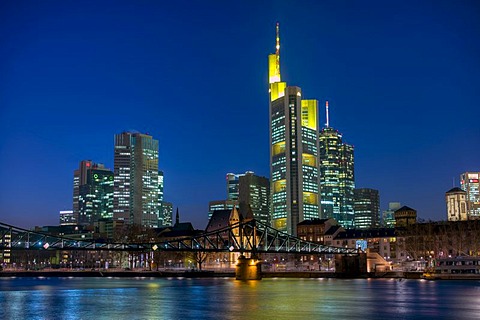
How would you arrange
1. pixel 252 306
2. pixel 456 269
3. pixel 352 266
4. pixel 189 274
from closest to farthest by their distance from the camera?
pixel 252 306 < pixel 456 269 < pixel 352 266 < pixel 189 274

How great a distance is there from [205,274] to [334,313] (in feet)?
363

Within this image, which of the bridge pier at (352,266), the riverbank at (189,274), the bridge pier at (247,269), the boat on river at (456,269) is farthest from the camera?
the bridge pier at (352,266)

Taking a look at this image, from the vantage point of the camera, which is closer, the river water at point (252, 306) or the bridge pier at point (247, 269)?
the river water at point (252, 306)

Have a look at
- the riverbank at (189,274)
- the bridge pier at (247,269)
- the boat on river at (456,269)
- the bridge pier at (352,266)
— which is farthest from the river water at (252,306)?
the bridge pier at (352,266)

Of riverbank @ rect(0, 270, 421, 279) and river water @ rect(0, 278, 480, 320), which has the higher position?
river water @ rect(0, 278, 480, 320)

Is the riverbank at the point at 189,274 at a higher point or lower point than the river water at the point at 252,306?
lower

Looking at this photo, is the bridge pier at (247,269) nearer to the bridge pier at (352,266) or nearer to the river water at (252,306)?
the bridge pier at (352,266)

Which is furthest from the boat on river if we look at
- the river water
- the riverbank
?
the river water

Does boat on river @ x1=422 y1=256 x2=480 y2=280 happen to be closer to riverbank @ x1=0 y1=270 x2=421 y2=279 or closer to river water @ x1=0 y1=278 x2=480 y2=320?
riverbank @ x1=0 y1=270 x2=421 y2=279

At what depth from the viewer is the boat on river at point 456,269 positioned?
130 meters

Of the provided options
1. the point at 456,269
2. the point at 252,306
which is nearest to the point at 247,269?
the point at 456,269

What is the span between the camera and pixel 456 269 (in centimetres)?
13312

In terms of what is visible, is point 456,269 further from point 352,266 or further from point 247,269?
point 247,269

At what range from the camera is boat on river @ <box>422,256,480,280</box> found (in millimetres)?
130125
